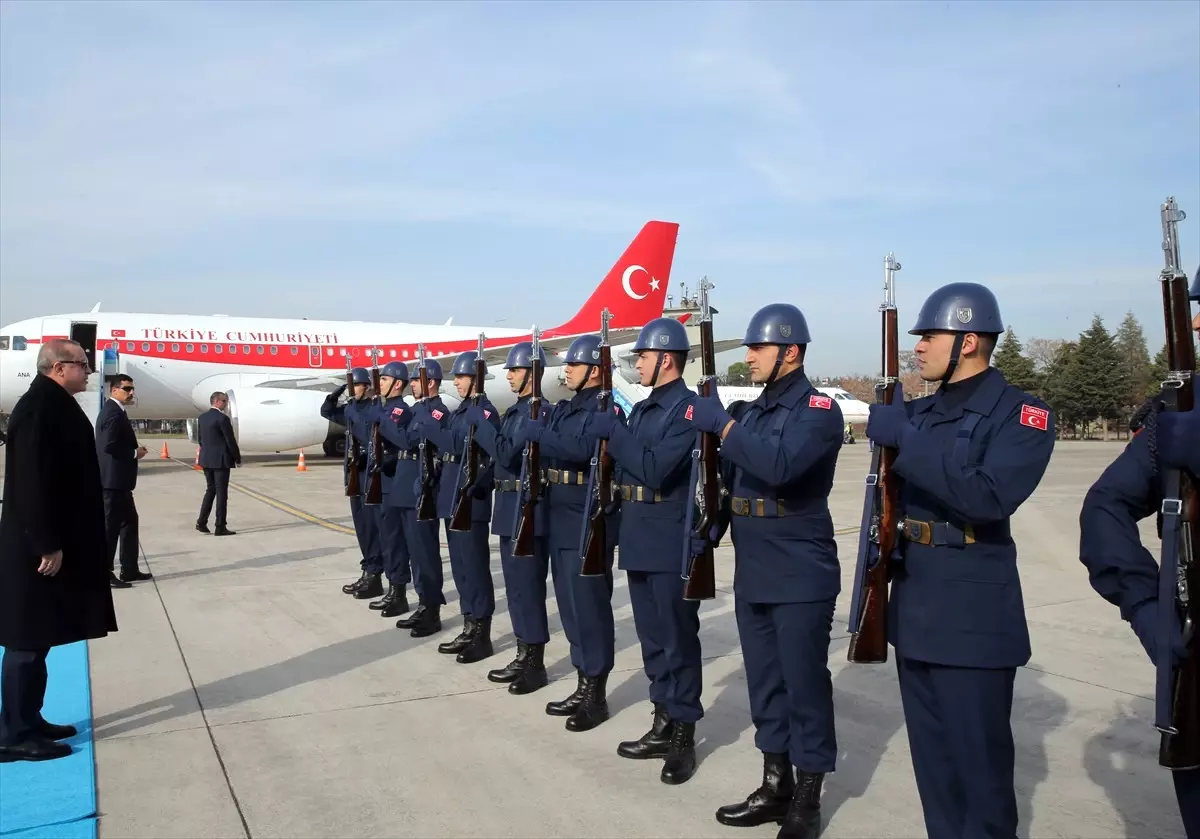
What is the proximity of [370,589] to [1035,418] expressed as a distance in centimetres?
653

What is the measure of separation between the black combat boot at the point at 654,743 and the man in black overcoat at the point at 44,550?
8.39 feet

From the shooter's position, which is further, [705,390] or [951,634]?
[705,390]

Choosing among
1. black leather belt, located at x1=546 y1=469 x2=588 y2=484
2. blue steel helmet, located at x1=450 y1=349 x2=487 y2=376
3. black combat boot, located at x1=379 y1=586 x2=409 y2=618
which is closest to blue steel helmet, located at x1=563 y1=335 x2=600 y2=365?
black leather belt, located at x1=546 y1=469 x2=588 y2=484

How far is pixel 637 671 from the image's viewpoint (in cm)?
591

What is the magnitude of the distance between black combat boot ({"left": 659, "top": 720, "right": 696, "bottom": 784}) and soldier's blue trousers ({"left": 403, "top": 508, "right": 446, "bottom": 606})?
2.99m

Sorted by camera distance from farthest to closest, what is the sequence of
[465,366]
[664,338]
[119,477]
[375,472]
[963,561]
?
[119,477], [375,472], [465,366], [664,338], [963,561]

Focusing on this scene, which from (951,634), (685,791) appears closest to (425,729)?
(685,791)

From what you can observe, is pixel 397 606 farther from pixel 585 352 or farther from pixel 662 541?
pixel 662 541

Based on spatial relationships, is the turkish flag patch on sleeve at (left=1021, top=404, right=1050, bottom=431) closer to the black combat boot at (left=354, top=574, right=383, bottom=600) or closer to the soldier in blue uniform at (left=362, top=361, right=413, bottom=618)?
the soldier in blue uniform at (left=362, top=361, right=413, bottom=618)

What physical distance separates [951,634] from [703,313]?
2.02m

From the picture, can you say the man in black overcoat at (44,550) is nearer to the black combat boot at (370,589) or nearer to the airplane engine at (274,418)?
the black combat boot at (370,589)

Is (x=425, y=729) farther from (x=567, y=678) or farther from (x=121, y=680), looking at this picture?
(x=121, y=680)

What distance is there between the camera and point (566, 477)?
17.2 feet

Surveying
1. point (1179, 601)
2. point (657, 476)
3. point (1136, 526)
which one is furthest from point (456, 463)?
point (1179, 601)
